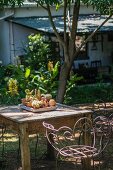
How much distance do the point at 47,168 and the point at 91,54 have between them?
14.9 metres

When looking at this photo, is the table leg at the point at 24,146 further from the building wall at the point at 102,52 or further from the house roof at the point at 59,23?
the building wall at the point at 102,52

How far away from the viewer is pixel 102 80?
750 inches

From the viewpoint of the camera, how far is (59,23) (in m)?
20.4

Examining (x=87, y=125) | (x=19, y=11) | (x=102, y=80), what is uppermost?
(x=19, y=11)

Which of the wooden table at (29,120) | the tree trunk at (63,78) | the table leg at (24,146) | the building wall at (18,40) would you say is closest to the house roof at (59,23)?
the building wall at (18,40)

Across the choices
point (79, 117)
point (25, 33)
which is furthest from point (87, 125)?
point (25, 33)

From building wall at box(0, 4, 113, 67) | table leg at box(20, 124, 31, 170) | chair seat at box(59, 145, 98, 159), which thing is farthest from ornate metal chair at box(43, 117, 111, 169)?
building wall at box(0, 4, 113, 67)

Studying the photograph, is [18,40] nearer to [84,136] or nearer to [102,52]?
[102,52]

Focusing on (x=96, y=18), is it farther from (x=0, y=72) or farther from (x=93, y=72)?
(x=0, y=72)

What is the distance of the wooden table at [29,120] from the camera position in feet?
22.7

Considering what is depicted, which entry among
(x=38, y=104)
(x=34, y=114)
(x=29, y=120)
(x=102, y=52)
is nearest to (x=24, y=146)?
(x=29, y=120)

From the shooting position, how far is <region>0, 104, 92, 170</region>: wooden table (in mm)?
6918

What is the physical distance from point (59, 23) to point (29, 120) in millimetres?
13926

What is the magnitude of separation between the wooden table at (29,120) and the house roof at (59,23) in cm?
1141
